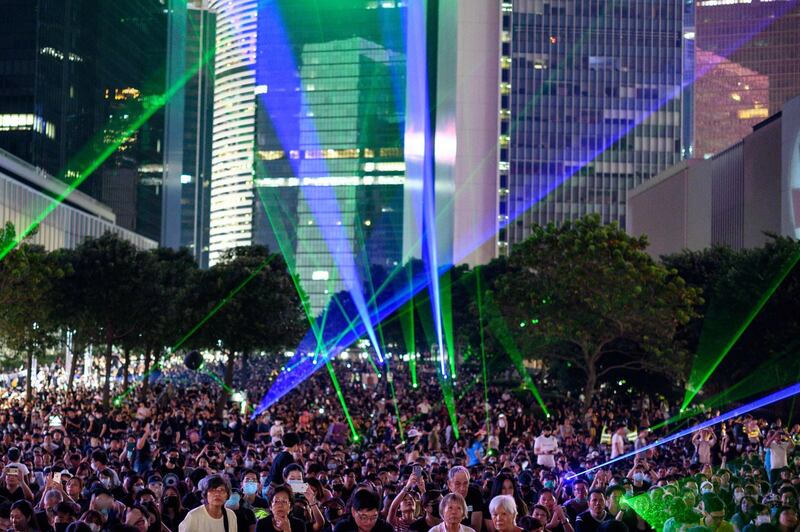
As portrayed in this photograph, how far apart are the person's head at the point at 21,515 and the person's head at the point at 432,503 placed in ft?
11.1

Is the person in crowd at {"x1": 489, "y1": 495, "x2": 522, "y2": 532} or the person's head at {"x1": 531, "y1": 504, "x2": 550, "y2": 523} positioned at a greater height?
the person in crowd at {"x1": 489, "y1": 495, "x2": 522, "y2": 532}

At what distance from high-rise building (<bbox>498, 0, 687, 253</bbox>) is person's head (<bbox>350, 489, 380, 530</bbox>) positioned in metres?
117

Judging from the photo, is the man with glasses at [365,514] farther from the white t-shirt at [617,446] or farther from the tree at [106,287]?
the tree at [106,287]

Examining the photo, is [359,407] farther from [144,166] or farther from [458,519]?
[144,166]

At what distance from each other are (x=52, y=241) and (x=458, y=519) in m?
92.7

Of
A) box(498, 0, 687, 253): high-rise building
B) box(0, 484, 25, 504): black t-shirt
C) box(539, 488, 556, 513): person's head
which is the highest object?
box(498, 0, 687, 253): high-rise building

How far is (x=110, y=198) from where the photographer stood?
553 feet

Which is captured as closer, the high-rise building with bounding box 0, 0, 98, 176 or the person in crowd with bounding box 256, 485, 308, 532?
the person in crowd with bounding box 256, 485, 308, 532

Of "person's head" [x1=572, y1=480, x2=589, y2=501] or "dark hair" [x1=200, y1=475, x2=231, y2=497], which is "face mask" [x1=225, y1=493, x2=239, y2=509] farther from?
"person's head" [x1=572, y1=480, x2=589, y2=501]

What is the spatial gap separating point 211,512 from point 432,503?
2.54 metres

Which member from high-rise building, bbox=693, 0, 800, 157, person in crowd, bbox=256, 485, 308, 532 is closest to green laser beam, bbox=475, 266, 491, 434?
person in crowd, bbox=256, 485, 308, 532

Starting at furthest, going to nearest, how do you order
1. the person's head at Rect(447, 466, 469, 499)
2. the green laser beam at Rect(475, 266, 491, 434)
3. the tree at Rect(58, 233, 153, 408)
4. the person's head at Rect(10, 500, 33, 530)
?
the tree at Rect(58, 233, 153, 408) < the green laser beam at Rect(475, 266, 491, 434) < the person's head at Rect(447, 466, 469, 499) < the person's head at Rect(10, 500, 33, 530)

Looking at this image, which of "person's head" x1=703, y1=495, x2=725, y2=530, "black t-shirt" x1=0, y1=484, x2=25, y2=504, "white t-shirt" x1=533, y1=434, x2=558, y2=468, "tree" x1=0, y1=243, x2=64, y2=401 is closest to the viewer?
"person's head" x1=703, y1=495, x2=725, y2=530

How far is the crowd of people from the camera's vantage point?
28.6ft
